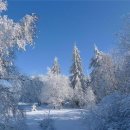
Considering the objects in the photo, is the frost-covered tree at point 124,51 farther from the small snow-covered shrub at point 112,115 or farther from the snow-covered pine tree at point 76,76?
the snow-covered pine tree at point 76,76

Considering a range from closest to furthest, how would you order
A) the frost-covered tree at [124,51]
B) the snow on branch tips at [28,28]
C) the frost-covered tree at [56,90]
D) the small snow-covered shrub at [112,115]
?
1. the snow on branch tips at [28,28]
2. the small snow-covered shrub at [112,115]
3. the frost-covered tree at [124,51]
4. the frost-covered tree at [56,90]

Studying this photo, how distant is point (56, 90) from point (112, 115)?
41484mm

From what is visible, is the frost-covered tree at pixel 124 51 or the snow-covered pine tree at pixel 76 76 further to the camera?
the snow-covered pine tree at pixel 76 76

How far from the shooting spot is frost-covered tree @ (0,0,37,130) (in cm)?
1191

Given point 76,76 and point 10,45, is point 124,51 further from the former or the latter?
point 76,76

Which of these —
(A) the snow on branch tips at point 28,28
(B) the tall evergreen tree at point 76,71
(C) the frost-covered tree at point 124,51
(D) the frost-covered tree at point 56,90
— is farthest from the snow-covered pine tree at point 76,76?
(A) the snow on branch tips at point 28,28

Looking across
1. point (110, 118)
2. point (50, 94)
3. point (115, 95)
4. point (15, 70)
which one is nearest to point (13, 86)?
point (15, 70)

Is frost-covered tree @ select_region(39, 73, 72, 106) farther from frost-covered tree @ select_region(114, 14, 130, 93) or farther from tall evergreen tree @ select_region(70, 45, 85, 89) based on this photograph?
frost-covered tree @ select_region(114, 14, 130, 93)

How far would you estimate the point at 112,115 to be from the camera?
18.7m

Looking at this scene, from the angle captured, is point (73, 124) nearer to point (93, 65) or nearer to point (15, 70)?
point (15, 70)

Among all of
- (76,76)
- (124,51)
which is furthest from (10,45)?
(76,76)

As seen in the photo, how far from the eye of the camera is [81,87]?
62.7 meters

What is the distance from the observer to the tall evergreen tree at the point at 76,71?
64.2 metres

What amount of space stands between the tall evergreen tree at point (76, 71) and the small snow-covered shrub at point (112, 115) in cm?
4319
